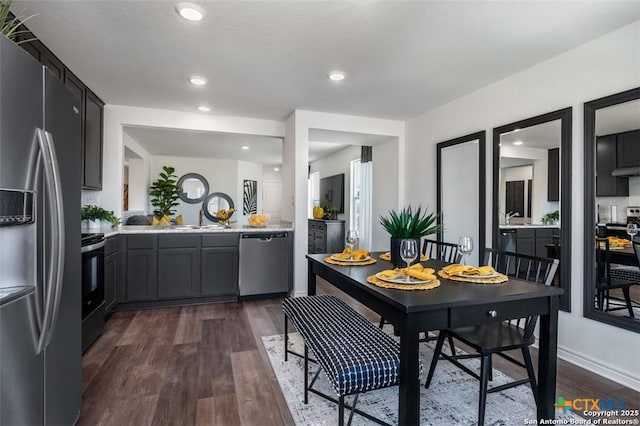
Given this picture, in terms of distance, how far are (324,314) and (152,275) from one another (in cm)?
266

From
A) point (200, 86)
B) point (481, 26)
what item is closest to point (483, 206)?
point (481, 26)

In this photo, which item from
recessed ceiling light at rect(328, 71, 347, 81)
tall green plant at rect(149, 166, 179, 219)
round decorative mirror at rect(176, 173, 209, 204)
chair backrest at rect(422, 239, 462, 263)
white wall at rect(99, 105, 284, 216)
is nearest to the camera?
chair backrest at rect(422, 239, 462, 263)

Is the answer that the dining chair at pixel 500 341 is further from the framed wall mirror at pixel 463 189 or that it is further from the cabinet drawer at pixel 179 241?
the cabinet drawer at pixel 179 241

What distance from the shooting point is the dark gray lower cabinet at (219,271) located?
4070 mm

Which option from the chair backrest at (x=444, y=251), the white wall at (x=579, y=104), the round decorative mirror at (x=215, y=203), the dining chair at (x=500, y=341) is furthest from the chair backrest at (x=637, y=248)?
the round decorative mirror at (x=215, y=203)

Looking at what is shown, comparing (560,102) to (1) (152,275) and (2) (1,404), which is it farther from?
(1) (152,275)

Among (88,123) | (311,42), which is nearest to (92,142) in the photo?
(88,123)

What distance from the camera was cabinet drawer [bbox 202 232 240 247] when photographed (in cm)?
407

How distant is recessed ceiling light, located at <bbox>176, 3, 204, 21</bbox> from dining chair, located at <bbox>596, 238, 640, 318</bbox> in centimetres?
314

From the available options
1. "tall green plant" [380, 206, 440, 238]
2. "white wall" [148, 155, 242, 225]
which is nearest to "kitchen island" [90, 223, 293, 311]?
"tall green plant" [380, 206, 440, 238]

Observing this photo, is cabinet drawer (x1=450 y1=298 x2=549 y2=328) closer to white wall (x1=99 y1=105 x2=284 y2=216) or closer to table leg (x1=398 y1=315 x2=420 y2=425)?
table leg (x1=398 y1=315 x2=420 y2=425)

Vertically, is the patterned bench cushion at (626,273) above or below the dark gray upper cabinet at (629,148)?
below

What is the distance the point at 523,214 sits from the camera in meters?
3.10

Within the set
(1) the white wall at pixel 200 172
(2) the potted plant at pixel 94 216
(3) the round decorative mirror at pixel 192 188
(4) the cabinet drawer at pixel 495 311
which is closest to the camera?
(4) the cabinet drawer at pixel 495 311
